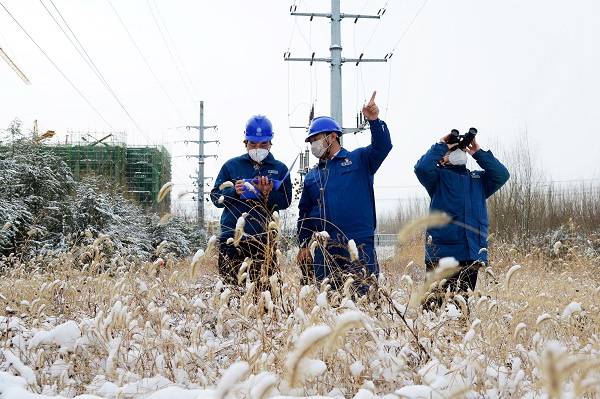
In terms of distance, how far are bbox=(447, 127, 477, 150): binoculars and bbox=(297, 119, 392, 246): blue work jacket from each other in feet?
1.81

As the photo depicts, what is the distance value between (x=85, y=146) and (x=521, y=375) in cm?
2769

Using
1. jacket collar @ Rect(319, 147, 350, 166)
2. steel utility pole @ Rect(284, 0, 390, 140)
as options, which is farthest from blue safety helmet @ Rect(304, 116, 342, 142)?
steel utility pole @ Rect(284, 0, 390, 140)

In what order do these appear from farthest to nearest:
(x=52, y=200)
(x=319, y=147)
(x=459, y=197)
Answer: (x=52, y=200) < (x=459, y=197) < (x=319, y=147)

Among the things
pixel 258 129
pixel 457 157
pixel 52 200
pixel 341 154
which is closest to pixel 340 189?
pixel 341 154

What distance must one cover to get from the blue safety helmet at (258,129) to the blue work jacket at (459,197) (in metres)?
1.09

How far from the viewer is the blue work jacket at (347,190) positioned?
12.5ft

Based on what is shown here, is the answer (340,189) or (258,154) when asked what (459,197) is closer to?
(340,189)

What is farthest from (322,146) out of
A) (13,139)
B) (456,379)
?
(13,139)

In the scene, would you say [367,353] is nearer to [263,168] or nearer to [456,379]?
[456,379]

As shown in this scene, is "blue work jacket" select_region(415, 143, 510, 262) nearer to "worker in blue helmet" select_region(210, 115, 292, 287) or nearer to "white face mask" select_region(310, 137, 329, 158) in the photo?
"white face mask" select_region(310, 137, 329, 158)

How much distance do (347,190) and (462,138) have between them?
97 centimetres

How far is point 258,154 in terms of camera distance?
167 inches

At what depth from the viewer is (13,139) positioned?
41.5ft

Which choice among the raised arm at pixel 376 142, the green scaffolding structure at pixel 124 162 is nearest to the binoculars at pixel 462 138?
the raised arm at pixel 376 142
